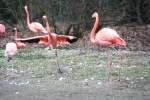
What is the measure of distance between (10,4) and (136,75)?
1017cm

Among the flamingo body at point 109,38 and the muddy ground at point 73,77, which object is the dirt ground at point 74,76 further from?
the flamingo body at point 109,38

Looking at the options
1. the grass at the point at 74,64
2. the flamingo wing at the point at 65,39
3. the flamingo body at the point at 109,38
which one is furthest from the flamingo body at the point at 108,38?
the grass at the point at 74,64

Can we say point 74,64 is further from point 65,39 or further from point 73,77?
point 73,77

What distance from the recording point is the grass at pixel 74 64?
9695 mm

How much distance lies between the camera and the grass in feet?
31.8

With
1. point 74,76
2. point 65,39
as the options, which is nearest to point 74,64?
point 65,39

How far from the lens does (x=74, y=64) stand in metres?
11.0

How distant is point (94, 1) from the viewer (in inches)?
656

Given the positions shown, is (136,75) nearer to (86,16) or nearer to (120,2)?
(86,16)

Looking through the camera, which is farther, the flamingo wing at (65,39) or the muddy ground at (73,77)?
the flamingo wing at (65,39)

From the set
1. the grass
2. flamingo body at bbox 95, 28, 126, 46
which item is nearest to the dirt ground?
the grass

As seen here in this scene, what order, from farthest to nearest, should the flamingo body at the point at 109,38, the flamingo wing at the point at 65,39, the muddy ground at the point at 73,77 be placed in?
the flamingo wing at the point at 65,39
the flamingo body at the point at 109,38
the muddy ground at the point at 73,77

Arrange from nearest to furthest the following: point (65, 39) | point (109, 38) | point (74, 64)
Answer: point (109, 38)
point (65, 39)
point (74, 64)

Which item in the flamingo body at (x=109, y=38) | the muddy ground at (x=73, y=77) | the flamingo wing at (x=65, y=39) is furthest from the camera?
the flamingo wing at (x=65, y=39)
